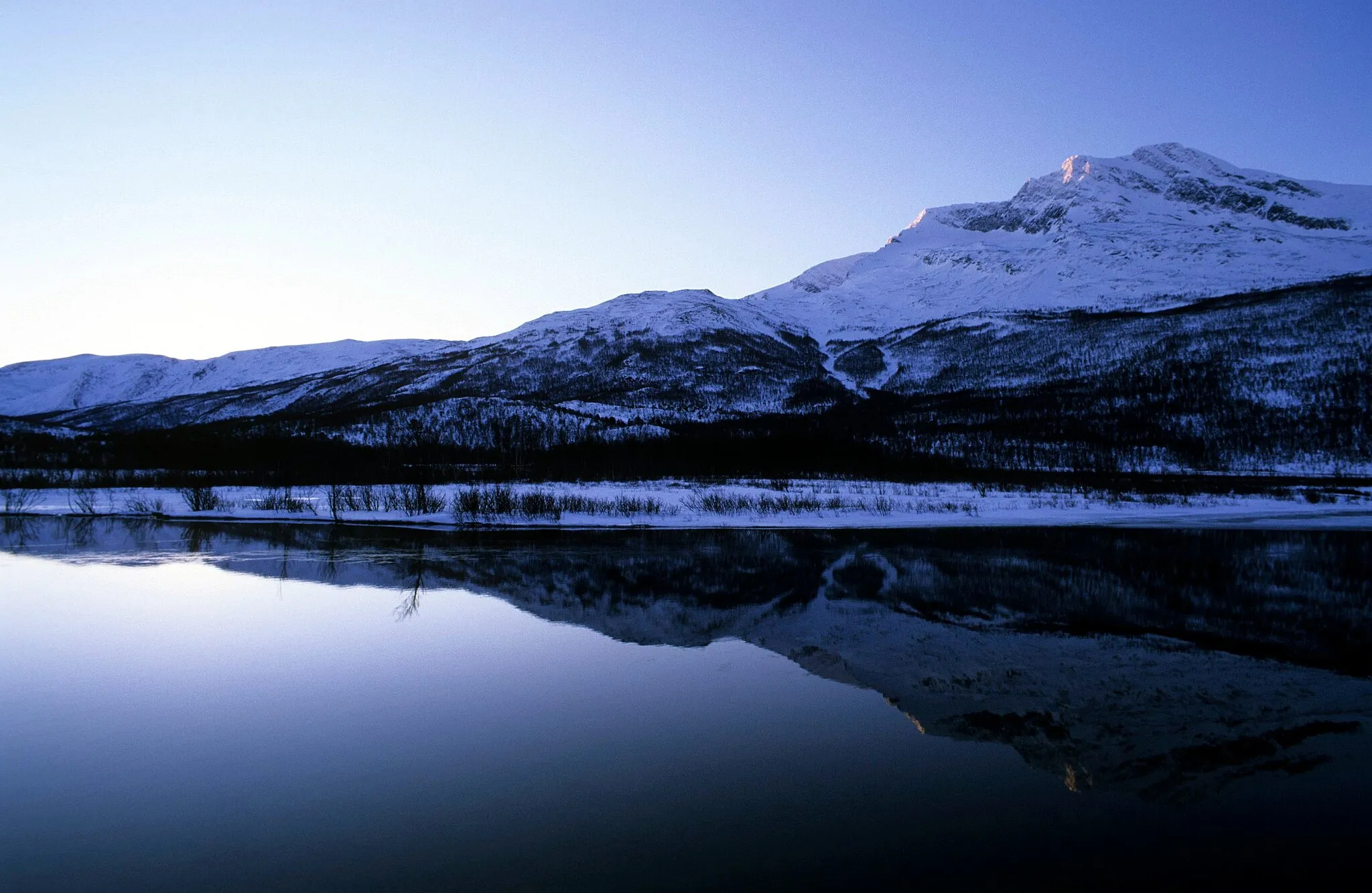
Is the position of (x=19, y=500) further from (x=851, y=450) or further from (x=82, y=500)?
(x=851, y=450)

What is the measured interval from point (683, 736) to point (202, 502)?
2126 inches

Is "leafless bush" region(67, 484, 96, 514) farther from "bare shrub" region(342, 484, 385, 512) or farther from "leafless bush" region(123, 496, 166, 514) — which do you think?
"bare shrub" region(342, 484, 385, 512)

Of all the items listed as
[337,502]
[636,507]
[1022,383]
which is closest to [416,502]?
[337,502]

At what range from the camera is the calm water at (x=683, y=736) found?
23.6ft

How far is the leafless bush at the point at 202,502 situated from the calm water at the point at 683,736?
112 feet

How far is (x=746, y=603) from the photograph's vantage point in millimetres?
19859

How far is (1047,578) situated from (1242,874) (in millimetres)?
17619

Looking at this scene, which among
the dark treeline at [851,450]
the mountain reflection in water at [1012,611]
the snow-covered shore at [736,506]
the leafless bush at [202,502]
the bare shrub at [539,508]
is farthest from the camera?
the dark treeline at [851,450]

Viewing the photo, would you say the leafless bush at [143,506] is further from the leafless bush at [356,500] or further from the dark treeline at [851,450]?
the dark treeline at [851,450]

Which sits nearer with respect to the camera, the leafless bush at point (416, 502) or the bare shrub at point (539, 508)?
the bare shrub at point (539, 508)

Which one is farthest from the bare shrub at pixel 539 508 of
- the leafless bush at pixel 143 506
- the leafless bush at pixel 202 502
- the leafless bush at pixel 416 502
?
the leafless bush at pixel 143 506

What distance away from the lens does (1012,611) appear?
18500mm

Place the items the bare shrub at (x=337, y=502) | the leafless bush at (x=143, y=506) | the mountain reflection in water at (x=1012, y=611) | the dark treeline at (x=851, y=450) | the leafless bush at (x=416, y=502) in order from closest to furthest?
the mountain reflection in water at (x=1012, y=611) < the bare shrub at (x=337, y=502) < the leafless bush at (x=416, y=502) < the leafless bush at (x=143, y=506) < the dark treeline at (x=851, y=450)

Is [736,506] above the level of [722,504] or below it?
below
